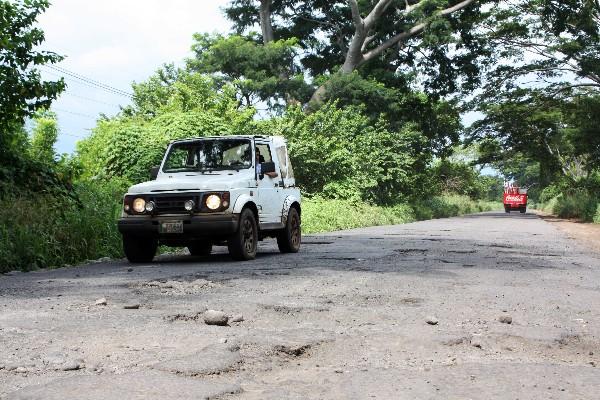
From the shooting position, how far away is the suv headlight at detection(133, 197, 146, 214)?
10258 millimetres

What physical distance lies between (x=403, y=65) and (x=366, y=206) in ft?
42.3

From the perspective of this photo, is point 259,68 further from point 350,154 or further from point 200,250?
point 200,250

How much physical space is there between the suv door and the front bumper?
1025 mm

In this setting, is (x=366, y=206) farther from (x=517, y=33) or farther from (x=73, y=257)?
(x=73, y=257)

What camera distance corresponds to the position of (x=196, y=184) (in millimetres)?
10172

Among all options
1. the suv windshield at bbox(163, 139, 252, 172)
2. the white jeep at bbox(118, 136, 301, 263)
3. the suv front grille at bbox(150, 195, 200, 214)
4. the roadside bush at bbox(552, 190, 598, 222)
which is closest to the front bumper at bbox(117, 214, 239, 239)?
the white jeep at bbox(118, 136, 301, 263)

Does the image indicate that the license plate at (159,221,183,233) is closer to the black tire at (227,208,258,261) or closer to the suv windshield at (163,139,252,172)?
the black tire at (227,208,258,261)

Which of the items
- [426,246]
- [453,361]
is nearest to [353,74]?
[426,246]

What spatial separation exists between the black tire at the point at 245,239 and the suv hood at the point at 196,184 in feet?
1.53

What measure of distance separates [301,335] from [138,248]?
6124mm

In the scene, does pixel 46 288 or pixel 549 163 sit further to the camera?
pixel 549 163

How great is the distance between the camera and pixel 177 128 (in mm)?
18688

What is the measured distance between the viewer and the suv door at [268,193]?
435 inches

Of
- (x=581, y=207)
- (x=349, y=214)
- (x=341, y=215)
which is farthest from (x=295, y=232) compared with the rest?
(x=581, y=207)
